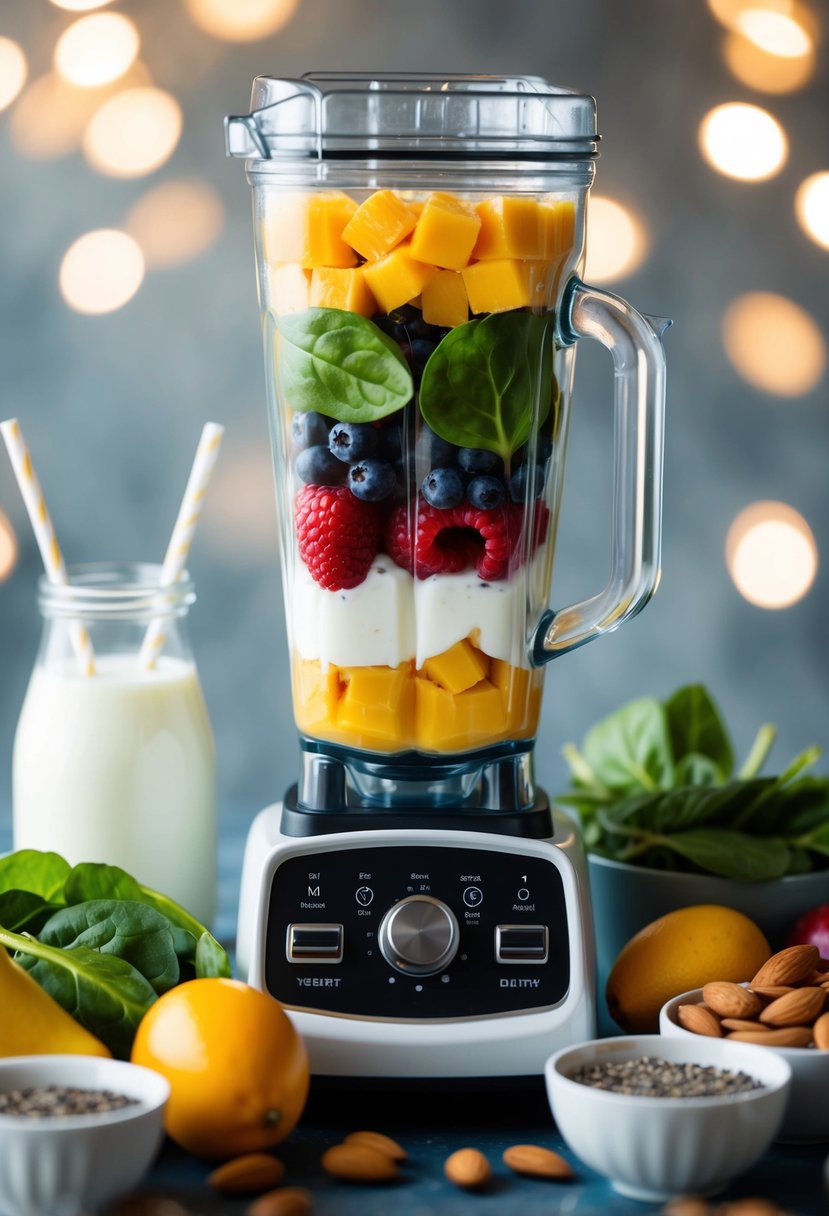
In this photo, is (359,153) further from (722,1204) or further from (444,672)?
(722,1204)

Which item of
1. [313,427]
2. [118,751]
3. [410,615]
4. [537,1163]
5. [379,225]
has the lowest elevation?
[537,1163]

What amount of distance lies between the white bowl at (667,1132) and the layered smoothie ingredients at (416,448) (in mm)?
232

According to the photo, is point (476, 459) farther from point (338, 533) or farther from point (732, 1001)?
point (732, 1001)

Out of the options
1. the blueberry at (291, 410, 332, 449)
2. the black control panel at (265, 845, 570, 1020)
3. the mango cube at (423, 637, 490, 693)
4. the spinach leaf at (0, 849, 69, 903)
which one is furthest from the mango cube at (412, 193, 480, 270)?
the spinach leaf at (0, 849, 69, 903)

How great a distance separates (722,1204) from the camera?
26.1 inches

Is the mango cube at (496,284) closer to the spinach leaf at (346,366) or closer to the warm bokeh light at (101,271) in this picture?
the spinach leaf at (346,366)

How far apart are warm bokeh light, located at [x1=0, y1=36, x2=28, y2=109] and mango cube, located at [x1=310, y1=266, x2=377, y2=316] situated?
61cm

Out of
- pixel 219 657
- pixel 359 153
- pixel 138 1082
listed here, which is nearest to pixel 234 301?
pixel 219 657

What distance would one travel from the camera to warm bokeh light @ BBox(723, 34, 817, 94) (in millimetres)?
1282

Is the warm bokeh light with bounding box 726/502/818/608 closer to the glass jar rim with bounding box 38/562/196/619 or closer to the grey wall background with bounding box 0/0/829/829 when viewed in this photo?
the grey wall background with bounding box 0/0/829/829

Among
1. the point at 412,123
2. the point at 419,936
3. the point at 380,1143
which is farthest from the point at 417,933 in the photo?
the point at 412,123

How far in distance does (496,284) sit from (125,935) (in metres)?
0.40

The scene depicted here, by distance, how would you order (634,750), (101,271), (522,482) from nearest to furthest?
(522,482)
(634,750)
(101,271)

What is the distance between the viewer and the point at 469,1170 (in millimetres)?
687
